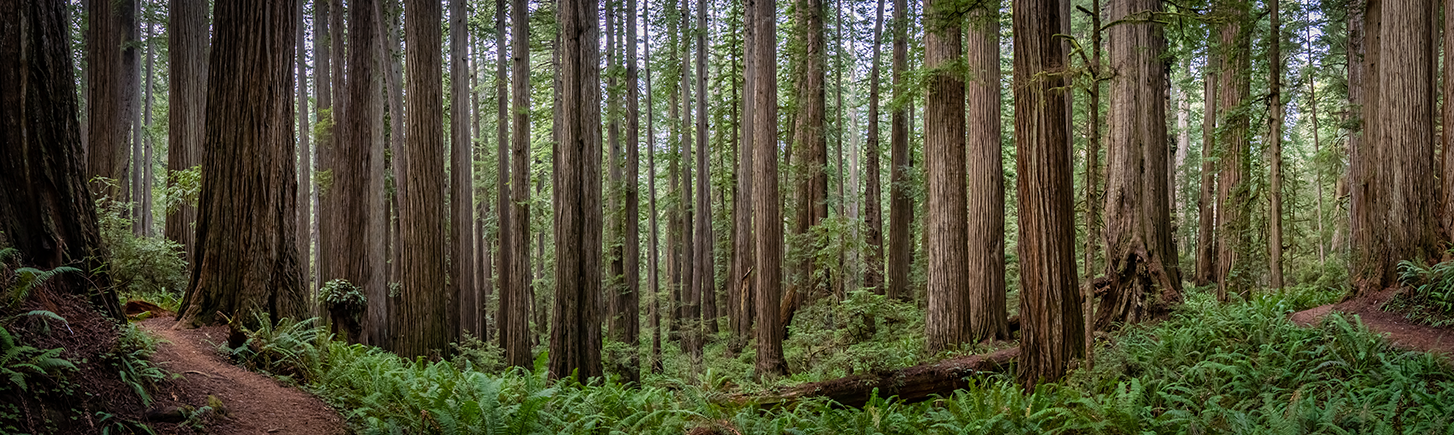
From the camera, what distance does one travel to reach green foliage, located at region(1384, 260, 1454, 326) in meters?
6.97

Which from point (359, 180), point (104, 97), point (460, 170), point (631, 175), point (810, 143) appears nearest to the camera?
point (359, 180)

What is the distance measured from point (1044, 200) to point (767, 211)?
4.86 meters

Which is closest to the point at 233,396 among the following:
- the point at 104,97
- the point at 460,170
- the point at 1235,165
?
the point at 104,97

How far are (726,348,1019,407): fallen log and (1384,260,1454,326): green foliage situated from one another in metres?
3.89

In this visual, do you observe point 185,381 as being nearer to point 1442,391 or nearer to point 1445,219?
point 1442,391

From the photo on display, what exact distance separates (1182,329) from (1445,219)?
9.92ft

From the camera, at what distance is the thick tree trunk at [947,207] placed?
9.47m

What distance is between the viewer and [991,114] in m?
8.91

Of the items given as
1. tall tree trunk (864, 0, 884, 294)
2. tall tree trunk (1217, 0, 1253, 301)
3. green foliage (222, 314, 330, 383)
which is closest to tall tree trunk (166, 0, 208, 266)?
green foliage (222, 314, 330, 383)

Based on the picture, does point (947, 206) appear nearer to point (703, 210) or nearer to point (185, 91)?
point (703, 210)

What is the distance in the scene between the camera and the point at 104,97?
1198 centimetres

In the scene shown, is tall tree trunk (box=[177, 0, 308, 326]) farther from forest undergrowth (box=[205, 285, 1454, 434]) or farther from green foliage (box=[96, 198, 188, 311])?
green foliage (box=[96, 198, 188, 311])

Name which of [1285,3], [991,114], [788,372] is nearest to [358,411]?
[788,372]

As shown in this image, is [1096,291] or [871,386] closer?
[871,386]
